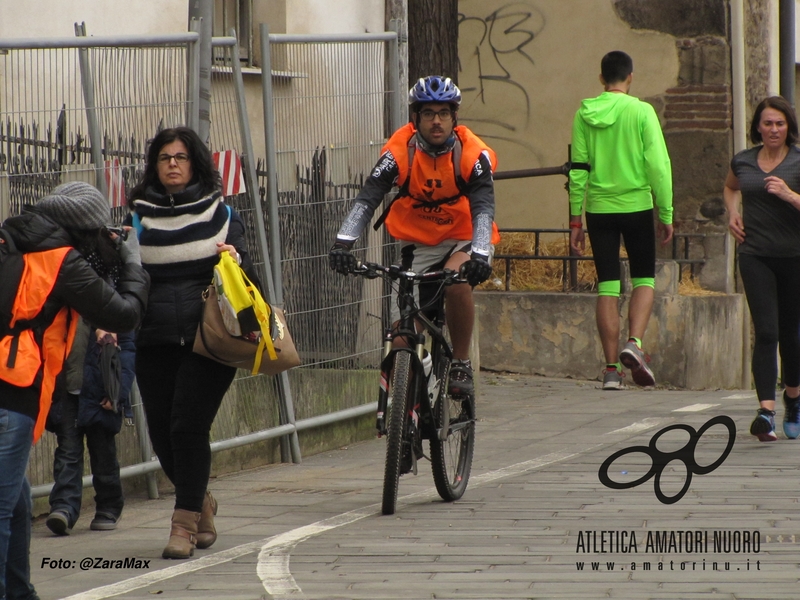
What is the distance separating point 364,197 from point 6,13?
2509mm

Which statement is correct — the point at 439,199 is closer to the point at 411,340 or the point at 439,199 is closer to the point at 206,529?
the point at 411,340

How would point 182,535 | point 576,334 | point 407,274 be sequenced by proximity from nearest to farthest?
point 182,535
point 407,274
point 576,334

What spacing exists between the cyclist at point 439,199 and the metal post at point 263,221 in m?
1.34

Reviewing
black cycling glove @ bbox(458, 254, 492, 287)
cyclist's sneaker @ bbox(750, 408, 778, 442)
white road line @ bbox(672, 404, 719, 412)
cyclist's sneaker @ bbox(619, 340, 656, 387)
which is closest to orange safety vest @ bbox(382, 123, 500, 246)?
black cycling glove @ bbox(458, 254, 492, 287)

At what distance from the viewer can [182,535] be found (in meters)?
6.23

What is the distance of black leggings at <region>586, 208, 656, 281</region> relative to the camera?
1079 cm

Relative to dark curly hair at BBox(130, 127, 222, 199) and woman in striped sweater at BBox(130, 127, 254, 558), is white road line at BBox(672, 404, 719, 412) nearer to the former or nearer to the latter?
woman in striped sweater at BBox(130, 127, 254, 558)

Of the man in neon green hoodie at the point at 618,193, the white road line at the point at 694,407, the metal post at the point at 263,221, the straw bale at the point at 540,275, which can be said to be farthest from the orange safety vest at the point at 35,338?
the straw bale at the point at 540,275

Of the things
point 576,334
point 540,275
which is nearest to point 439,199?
point 576,334

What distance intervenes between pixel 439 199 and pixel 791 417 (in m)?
3.07

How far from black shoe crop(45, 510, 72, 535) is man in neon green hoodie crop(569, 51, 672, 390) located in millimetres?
4938

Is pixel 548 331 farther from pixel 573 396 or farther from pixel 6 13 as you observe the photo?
pixel 6 13

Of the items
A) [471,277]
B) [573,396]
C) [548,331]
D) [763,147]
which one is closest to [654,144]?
[763,147]

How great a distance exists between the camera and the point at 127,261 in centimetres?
527
